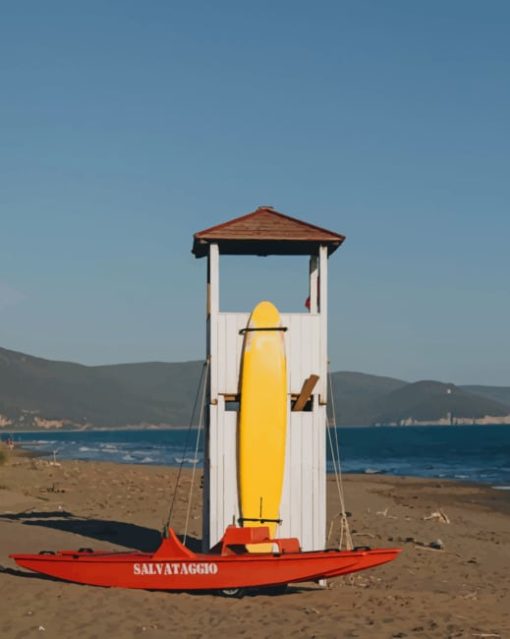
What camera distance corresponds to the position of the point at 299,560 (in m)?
14.0

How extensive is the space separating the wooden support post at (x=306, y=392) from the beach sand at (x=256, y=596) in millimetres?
2863

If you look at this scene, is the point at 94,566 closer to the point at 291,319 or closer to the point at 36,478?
the point at 291,319

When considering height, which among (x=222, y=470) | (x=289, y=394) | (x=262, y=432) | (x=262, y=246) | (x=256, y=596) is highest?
(x=262, y=246)

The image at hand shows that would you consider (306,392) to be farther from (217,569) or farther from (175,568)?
(175,568)

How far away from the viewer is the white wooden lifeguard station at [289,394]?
53.3 feet

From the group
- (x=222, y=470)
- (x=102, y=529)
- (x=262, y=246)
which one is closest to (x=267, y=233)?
(x=262, y=246)

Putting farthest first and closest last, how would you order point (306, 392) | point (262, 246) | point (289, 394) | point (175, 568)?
point (262, 246)
point (289, 394)
point (306, 392)
point (175, 568)

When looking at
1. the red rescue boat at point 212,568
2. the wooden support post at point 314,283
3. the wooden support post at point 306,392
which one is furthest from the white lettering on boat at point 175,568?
the wooden support post at point 314,283

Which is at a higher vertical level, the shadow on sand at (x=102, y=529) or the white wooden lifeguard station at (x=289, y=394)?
the white wooden lifeguard station at (x=289, y=394)

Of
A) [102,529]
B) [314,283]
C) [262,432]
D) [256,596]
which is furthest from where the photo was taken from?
[102,529]

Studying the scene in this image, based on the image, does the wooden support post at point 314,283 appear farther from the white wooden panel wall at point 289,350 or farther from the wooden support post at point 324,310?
the white wooden panel wall at point 289,350

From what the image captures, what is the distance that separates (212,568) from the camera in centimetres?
1413

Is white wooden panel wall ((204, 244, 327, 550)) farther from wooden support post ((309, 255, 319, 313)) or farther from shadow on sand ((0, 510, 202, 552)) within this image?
shadow on sand ((0, 510, 202, 552))

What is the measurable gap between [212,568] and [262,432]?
2.65 m
